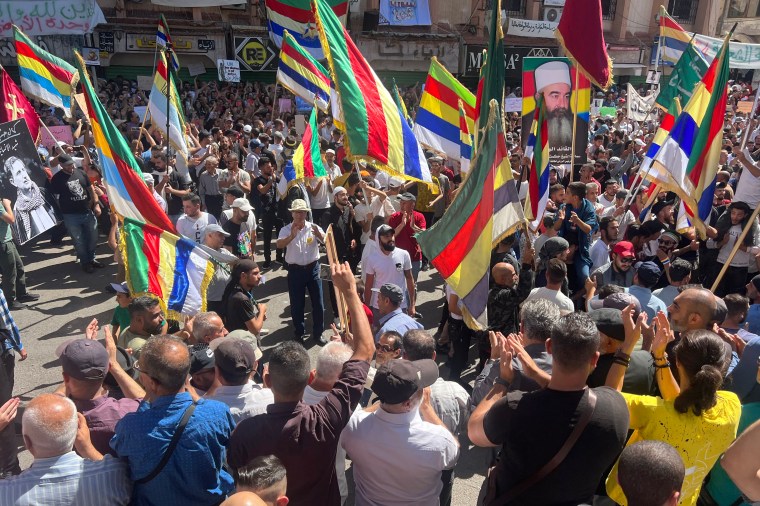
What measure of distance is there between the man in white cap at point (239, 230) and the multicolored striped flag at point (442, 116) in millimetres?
2403

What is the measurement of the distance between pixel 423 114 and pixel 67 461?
19.7 ft

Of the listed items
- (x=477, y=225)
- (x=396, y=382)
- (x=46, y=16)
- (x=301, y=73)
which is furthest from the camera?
(x=46, y=16)

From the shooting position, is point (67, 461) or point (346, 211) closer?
point (67, 461)

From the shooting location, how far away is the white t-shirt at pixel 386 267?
588 cm

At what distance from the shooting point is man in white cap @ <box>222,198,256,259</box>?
264 inches

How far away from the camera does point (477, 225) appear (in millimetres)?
4332

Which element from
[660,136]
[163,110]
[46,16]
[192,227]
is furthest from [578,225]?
[46,16]

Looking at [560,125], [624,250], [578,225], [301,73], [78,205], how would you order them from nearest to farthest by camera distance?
1. [624,250]
2. [578,225]
3. [560,125]
4. [78,205]
5. [301,73]

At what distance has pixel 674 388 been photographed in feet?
9.50

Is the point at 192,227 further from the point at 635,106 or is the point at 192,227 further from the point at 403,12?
the point at 403,12

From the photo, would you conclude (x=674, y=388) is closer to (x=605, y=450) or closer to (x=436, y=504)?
(x=605, y=450)

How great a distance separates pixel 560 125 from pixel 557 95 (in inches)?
17.8

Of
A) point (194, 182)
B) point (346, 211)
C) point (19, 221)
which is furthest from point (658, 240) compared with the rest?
point (194, 182)

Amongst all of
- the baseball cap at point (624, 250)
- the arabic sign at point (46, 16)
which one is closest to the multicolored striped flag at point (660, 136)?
the baseball cap at point (624, 250)
